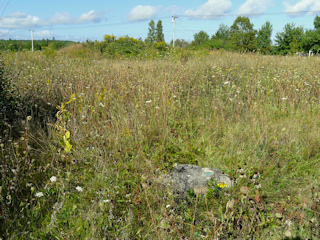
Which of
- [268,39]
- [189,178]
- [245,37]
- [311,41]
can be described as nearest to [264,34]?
[268,39]

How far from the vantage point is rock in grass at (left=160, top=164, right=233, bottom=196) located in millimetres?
2281

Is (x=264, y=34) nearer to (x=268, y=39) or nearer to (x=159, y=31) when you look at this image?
(x=268, y=39)

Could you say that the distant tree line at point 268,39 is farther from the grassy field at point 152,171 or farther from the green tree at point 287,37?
the grassy field at point 152,171

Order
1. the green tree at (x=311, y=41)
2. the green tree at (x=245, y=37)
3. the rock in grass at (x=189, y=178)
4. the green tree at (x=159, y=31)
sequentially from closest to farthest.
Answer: the rock in grass at (x=189, y=178) → the green tree at (x=311, y=41) → the green tree at (x=245, y=37) → the green tree at (x=159, y=31)

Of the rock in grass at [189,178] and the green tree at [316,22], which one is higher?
the green tree at [316,22]

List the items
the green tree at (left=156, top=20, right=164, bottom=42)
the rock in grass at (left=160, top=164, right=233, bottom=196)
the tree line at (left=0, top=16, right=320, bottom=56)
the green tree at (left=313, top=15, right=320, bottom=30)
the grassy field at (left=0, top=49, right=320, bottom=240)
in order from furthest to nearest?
1. the green tree at (left=156, top=20, right=164, bottom=42)
2. the green tree at (left=313, top=15, right=320, bottom=30)
3. the tree line at (left=0, top=16, right=320, bottom=56)
4. the rock in grass at (left=160, top=164, right=233, bottom=196)
5. the grassy field at (left=0, top=49, right=320, bottom=240)

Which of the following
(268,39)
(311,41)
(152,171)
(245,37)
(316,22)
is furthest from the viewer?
(268,39)

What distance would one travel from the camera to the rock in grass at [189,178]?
89.8 inches

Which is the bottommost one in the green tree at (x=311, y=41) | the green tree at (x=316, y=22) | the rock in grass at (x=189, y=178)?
the rock in grass at (x=189, y=178)

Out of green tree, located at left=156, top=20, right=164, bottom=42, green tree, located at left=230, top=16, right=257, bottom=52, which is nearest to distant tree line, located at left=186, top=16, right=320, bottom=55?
green tree, located at left=230, top=16, right=257, bottom=52

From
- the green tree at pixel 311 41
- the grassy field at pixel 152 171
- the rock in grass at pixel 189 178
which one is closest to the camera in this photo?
the grassy field at pixel 152 171

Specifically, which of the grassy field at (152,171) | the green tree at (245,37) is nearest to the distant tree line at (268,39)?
the green tree at (245,37)

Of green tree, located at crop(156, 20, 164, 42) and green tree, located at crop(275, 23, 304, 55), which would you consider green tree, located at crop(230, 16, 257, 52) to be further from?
green tree, located at crop(156, 20, 164, 42)

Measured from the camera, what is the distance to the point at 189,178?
2430 millimetres
